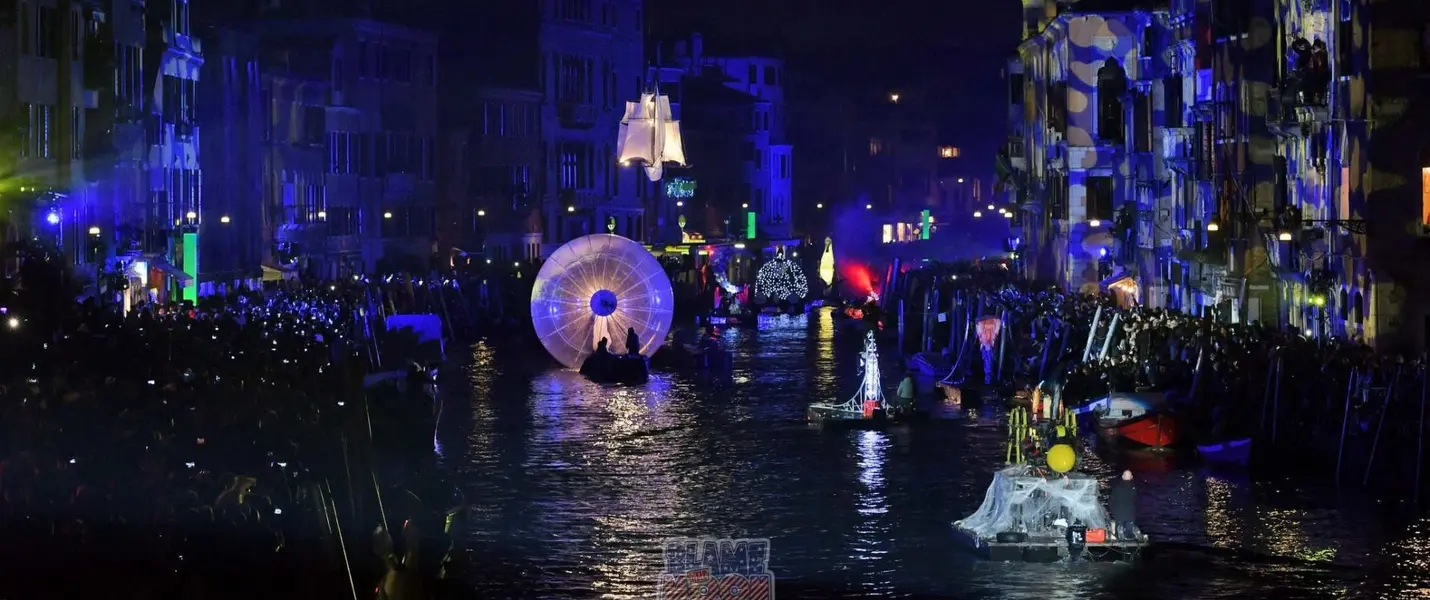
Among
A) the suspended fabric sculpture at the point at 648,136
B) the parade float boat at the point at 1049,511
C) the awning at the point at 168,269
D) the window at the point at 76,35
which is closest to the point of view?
the parade float boat at the point at 1049,511

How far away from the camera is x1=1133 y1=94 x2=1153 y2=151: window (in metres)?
79.6

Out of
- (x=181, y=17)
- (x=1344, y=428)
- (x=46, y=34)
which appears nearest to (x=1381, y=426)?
(x=1344, y=428)


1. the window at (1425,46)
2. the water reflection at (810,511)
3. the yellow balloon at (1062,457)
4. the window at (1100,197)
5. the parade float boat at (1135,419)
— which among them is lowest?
the water reflection at (810,511)

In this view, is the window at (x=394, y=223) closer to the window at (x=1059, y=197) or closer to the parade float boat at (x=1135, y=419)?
the window at (x=1059, y=197)

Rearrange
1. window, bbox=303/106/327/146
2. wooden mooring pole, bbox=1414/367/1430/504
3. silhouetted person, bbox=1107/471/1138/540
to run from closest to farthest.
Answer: silhouetted person, bbox=1107/471/1138/540, wooden mooring pole, bbox=1414/367/1430/504, window, bbox=303/106/327/146

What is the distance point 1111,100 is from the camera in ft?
286

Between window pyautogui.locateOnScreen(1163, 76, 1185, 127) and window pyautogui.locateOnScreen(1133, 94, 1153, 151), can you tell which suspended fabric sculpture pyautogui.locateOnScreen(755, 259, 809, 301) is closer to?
window pyautogui.locateOnScreen(1133, 94, 1153, 151)

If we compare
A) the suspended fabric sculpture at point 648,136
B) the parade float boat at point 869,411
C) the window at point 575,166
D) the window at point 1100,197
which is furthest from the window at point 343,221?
the parade float boat at point 869,411

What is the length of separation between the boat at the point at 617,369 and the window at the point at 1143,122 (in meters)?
21.5

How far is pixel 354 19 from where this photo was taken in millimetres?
97375

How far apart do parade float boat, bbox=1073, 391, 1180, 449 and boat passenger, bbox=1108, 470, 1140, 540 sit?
13153 millimetres

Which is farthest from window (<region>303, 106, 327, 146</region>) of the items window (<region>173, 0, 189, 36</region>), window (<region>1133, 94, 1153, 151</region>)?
window (<region>1133, 94, 1153, 151</region>)

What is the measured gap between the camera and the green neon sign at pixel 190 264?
74.9 meters

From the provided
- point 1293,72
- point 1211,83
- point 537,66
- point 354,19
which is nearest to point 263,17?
point 354,19
